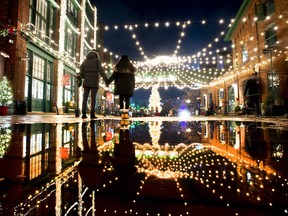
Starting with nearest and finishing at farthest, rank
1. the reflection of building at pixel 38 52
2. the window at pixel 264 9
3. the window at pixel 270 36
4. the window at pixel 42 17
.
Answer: the reflection of building at pixel 38 52
the window at pixel 42 17
the window at pixel 270 36
the window at pixel 264 9

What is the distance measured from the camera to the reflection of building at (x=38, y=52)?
12.4 m

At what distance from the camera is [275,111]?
14.3 metres

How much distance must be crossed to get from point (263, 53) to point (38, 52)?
15560 millimetres

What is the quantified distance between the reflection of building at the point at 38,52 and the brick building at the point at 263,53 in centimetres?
1290

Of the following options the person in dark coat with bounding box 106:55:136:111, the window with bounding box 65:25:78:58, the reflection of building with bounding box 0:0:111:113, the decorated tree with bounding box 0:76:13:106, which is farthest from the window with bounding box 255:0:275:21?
the decorated tree with bounding box 0:76:13:106

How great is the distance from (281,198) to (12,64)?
13876 mm

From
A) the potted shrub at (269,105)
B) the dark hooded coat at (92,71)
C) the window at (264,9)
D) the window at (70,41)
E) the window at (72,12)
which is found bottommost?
the potted shrub at (269,105)

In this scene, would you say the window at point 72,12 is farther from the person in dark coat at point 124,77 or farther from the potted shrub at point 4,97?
the person in dark coat at point 124,77

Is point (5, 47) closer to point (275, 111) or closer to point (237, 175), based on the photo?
point (237, 175)

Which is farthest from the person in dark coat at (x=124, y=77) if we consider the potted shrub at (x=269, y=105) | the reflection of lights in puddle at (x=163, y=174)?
the potted shrub at (x=269, y=105)

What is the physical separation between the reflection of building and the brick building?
12.9 meters

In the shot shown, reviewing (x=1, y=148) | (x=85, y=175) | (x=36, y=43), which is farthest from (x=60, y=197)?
(x=36, y=43)

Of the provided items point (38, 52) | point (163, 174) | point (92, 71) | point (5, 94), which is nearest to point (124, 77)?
point (92, 71)

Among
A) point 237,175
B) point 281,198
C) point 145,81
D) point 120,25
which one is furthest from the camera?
point 145,81
